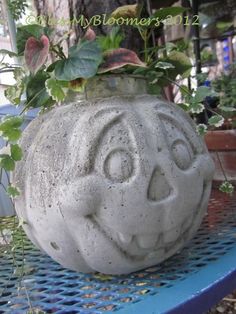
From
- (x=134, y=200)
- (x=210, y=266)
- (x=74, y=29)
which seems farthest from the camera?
(x=74, y=29)

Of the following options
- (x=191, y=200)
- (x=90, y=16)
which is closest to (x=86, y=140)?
(x=191, y=200)

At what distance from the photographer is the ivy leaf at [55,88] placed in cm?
77

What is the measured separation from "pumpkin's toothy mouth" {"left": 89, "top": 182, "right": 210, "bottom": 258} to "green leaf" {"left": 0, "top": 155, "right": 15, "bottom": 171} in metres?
0.20

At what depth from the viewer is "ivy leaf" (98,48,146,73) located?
0.77 metres

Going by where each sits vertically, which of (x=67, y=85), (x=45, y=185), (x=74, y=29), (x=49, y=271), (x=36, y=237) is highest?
(x=74, y=29)

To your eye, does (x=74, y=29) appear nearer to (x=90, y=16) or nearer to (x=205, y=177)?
Result: (x=90, y=16)

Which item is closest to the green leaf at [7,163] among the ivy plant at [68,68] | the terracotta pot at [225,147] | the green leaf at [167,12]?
the ivy plant at [68,68]

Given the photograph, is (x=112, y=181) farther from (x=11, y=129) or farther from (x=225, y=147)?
(x=225, y=147)

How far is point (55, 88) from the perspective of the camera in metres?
0.77

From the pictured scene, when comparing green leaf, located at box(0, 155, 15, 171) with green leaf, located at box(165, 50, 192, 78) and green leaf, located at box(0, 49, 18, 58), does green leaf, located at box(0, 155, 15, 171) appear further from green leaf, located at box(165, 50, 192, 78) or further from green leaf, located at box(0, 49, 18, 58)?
green leaf, located at box(165, 50, 192, 78)

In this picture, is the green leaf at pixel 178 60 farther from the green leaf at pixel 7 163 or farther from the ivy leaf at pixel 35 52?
the green leaf at pixel 7 163

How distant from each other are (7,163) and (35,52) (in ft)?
0.75

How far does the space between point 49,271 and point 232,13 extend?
2758 mm

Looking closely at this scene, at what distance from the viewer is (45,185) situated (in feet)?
2.39
